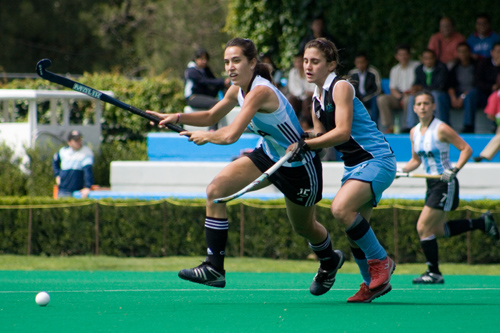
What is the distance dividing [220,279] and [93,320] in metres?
1.29

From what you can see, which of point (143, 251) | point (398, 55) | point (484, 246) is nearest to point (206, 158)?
point (143, 251)

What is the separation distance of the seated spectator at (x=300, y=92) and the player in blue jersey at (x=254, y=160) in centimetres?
806

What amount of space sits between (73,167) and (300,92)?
14.7 feet

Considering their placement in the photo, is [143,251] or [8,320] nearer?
[8,320]

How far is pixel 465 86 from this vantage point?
14.7 meters

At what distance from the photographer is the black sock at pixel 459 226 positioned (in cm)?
954

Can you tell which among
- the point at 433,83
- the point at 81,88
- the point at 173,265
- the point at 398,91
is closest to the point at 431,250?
the point at 173,265

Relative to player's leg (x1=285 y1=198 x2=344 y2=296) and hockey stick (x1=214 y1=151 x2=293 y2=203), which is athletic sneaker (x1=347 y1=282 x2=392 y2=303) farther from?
hockey stick (x1=214 y1=151 x2=293 y2=203)

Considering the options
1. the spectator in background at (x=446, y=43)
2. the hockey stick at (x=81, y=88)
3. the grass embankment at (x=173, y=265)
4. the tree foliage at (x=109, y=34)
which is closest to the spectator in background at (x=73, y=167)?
the grass embankment at (x=173, y=265)

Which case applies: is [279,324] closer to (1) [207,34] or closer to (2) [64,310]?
(2) [64,310]

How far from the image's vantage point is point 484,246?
12.2 m

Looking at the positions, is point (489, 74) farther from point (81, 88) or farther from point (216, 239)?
point (81, 88)

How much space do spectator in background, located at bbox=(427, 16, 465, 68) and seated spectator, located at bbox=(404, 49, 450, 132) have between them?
0.74m

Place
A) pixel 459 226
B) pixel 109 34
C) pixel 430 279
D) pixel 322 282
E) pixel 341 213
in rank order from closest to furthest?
pixel 341 213
pixel 322 282
pixel 430 279
pixel 459 226
pixel 109 34
